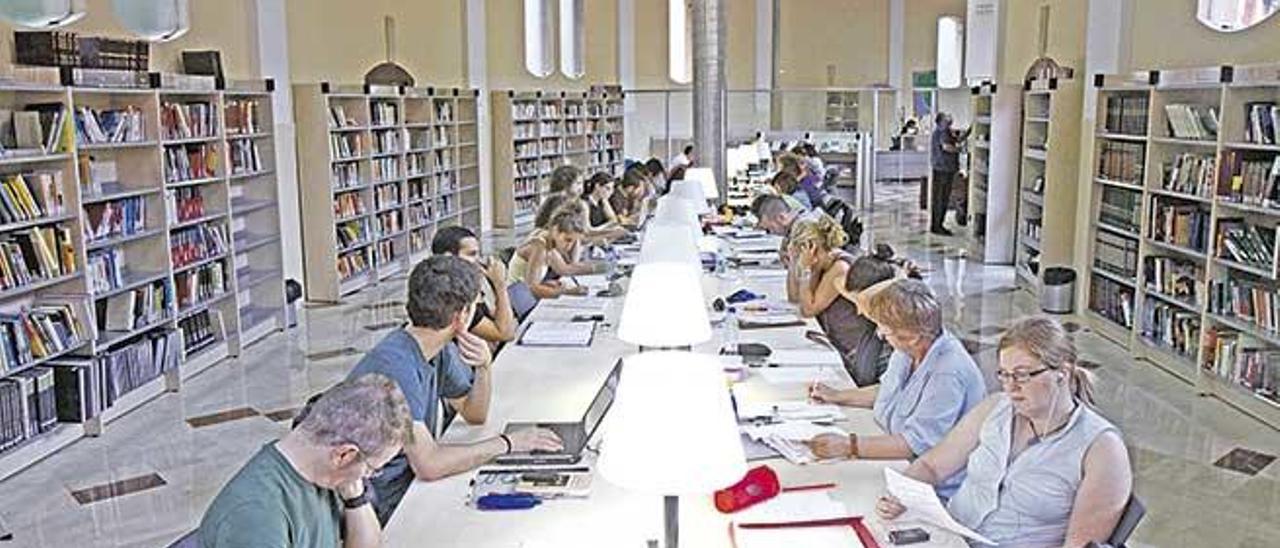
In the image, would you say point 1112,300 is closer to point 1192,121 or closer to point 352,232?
point 1192,121

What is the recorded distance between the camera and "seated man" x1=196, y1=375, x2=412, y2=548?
1934 millimetres

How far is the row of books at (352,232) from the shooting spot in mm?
9062

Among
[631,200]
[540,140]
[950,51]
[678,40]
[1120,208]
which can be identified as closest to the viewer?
[1120,208]

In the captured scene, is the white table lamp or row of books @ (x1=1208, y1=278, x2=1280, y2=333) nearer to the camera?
the white table lamp

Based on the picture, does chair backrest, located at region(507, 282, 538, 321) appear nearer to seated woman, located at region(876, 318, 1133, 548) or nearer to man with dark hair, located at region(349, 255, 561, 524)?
man with dark hair, located at region(349, 255, 561, 524)

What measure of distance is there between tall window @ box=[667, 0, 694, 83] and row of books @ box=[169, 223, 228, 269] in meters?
13.1

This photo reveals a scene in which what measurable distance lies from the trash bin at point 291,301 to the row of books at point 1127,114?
19.2ft

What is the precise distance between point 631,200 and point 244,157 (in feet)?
10.2

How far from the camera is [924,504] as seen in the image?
237 cm

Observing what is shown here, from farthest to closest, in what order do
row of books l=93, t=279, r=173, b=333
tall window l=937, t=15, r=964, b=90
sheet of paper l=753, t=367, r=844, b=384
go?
tall window l=937, t=15, r=964, b=90 → row of books l=93, t=279, r=173, b=333 → sheet of paper l=753, t=367, r=844, b=384

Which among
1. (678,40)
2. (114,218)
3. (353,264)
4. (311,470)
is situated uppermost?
(678,40)

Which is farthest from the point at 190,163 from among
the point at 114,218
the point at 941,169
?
the point at 941,169

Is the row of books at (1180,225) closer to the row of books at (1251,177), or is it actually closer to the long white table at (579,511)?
the row of books at (1251,177)

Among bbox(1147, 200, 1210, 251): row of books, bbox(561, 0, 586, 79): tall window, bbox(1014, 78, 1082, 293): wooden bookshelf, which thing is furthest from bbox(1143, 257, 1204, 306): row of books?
bbox(561, 0, 586, 79): tall window
